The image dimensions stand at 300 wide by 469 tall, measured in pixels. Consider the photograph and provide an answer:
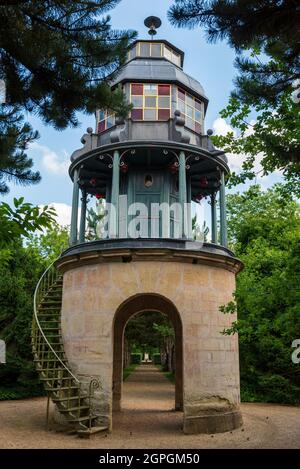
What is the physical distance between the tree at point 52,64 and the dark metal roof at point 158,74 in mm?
9467

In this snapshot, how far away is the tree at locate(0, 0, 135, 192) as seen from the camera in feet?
17.9

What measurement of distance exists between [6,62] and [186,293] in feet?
24.9

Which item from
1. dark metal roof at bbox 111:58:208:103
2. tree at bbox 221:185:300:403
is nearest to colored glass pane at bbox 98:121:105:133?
dark metal roof at bbox 111:58:208:103

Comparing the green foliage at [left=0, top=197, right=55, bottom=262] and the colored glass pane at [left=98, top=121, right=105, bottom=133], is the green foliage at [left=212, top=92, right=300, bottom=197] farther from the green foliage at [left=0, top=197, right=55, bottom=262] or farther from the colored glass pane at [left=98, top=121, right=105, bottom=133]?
the colored glass pane at [left=98, top=121, right=105, bottom=133]

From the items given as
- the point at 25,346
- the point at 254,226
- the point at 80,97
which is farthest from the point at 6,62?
the point at 254,226

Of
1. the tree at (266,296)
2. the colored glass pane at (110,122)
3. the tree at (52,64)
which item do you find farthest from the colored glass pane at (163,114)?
the tree at (52,64)

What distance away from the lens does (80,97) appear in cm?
627

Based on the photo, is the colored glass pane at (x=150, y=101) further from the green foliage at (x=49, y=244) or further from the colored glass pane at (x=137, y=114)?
the green foliage at (x=49, y=244)

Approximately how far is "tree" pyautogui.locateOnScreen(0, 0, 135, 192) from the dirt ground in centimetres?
650

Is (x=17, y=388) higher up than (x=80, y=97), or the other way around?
(x=80, y=97)

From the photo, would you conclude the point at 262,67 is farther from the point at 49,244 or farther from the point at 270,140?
the point at 49,244

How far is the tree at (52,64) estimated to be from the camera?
17.9 feet
